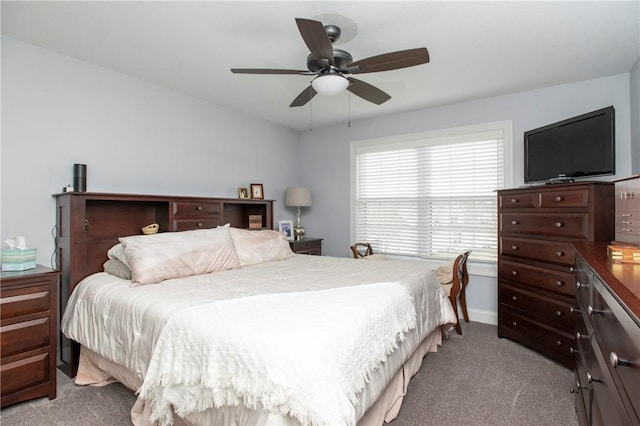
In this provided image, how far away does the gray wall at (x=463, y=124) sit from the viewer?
3010 millimetres

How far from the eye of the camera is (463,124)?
3.79 metres

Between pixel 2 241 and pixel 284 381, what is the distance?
249 cm

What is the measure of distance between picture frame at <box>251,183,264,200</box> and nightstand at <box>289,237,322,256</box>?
0.75 m

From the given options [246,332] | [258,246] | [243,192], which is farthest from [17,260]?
[243,192]

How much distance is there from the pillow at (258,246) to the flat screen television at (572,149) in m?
2.63

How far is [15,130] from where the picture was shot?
2.39 metres

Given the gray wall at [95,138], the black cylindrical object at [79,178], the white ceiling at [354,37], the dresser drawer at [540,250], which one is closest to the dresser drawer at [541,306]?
the dresser drawer at [540,250]

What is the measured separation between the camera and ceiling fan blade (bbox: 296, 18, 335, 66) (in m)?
1.60

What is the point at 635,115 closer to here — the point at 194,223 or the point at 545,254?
the point at 545,254

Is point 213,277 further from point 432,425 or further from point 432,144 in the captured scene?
point 432,144

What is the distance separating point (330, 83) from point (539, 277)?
2429 millimetres

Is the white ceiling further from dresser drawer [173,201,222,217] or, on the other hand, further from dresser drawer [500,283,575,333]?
dresser drawer [500,283,575,333]

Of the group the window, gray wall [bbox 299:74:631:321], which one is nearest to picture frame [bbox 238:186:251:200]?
gray wall [bbox 299:74:631:321]

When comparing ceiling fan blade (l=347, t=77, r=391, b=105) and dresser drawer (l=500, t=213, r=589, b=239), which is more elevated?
ceiling fan blade (l=347, t=77, r=391, b=105)
